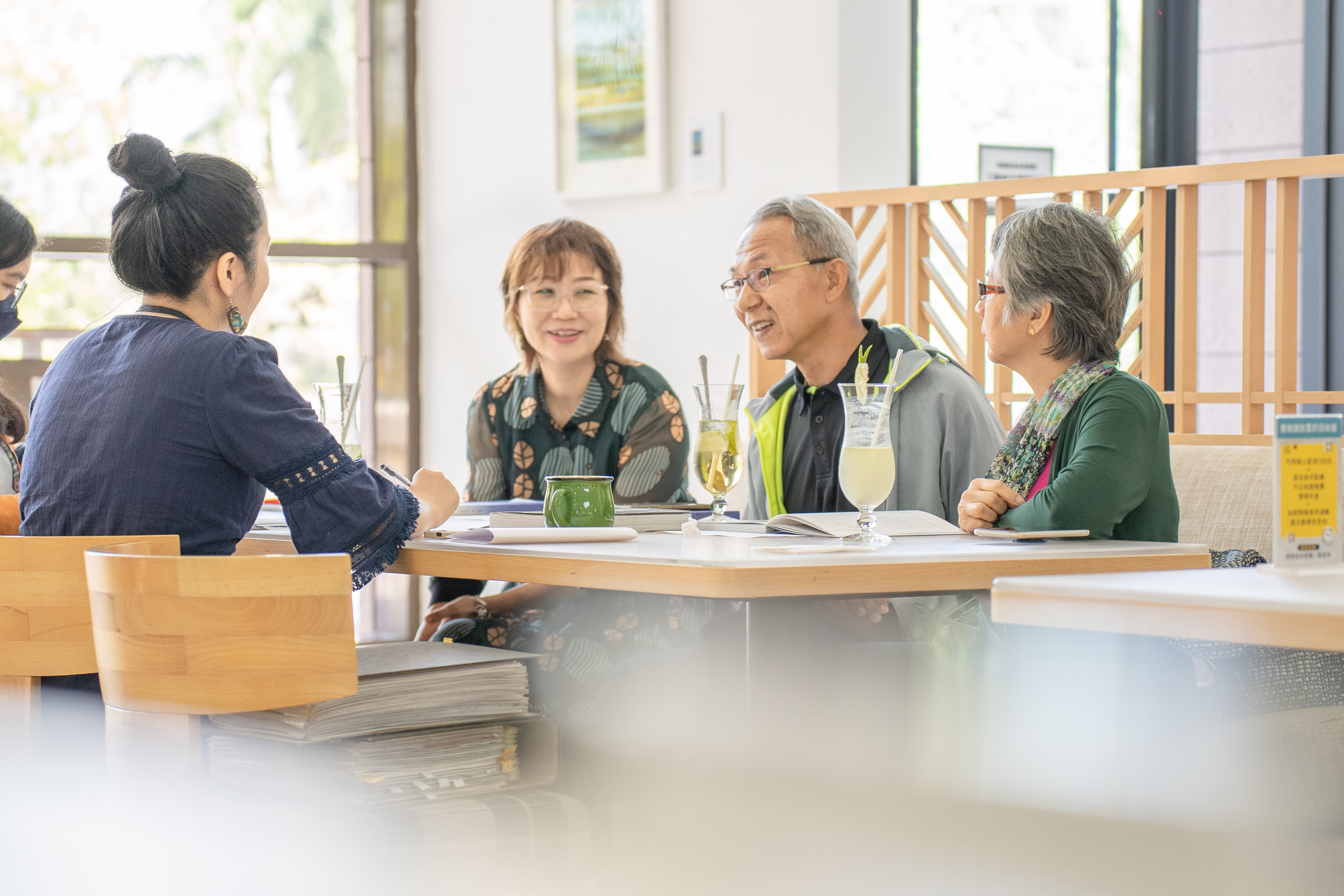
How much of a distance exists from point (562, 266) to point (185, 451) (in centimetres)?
135

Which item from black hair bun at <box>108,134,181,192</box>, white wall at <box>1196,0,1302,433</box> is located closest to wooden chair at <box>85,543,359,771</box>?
black hair bun at <box>108,134,181,192</box>

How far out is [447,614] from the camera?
2490 mm

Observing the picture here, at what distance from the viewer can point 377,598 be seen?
4.91 m

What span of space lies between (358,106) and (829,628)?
3538 millimetres

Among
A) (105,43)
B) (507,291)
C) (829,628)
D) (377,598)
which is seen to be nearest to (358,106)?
(105,43)

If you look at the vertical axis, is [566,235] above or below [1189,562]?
above

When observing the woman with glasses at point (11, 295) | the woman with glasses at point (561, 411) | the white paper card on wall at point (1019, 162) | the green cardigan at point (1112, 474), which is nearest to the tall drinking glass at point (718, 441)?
the green cardigan at point (1112, 474)

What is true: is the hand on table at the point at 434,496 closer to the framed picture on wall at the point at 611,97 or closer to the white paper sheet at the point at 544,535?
the white paper sheet at the point at 544,535

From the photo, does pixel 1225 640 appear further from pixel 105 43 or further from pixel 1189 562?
pixel 105 43

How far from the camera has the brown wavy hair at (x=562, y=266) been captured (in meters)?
2.84

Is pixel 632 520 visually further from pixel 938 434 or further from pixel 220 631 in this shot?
pixel 220 631

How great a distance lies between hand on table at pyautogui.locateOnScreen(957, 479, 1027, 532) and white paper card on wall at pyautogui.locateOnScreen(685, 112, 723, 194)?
2473 millimetres

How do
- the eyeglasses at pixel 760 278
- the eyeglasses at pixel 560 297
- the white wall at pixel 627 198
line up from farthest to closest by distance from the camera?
the white wall at pixel 627 198 < the eyeglasses at pixel 560 297 < the eyeglasses at pixel 760 278

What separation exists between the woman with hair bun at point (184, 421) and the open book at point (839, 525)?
437 millimetres
